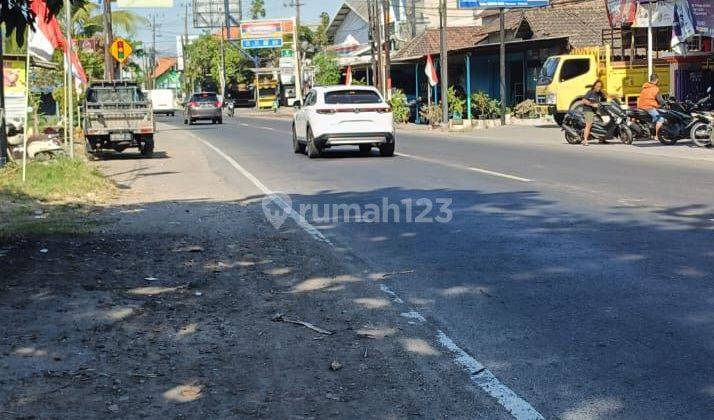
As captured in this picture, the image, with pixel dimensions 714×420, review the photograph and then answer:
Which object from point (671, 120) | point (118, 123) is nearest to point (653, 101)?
point (671, 120)

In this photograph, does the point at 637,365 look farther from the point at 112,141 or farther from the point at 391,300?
the point at 112,141

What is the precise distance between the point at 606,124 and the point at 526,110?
52.8 ft

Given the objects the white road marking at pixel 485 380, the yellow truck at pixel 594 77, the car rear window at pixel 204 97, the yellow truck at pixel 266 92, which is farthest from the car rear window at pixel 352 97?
the yellow truck at pixel 266 92

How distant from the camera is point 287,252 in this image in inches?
369

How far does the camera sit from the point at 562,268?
8.06 meters

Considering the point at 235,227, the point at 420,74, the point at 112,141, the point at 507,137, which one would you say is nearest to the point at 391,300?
the point at 235,227

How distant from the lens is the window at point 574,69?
32906mm

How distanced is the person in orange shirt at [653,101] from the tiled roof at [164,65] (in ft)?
449

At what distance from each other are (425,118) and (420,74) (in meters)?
13.3

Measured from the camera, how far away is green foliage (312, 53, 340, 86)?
69.9 metres

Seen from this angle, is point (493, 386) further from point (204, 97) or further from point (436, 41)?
point (204, 97)

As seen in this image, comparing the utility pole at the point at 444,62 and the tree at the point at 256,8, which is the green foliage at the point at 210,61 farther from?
the utility pole at the point at 444,62

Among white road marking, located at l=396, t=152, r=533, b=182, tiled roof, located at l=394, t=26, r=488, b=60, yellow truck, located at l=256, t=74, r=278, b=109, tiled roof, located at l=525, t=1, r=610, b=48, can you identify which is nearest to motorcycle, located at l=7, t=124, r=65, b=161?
white road marking, located at l=396, t=152, r=533, b=182

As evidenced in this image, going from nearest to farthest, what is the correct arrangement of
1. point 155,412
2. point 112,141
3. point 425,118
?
point 155,412
point 112,141
point 425,118
